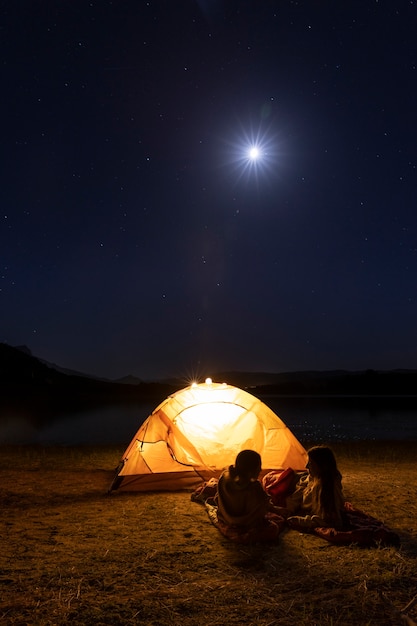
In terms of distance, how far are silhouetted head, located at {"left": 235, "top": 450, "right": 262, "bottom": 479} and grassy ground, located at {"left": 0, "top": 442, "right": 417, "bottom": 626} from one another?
29.9 inches

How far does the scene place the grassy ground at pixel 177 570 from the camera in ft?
12.0

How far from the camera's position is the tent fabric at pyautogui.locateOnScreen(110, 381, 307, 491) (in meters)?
8.25

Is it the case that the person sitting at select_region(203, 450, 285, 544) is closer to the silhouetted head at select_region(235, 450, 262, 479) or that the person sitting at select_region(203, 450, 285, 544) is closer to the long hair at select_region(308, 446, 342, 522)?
the silhouetted head at select_region(235, 450, 262, 479)

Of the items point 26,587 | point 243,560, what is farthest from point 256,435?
point 26,587

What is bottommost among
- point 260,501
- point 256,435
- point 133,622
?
point 133,622

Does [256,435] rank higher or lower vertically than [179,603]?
higher

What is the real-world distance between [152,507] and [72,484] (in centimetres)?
263

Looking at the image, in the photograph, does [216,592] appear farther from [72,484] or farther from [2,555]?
[72,484]

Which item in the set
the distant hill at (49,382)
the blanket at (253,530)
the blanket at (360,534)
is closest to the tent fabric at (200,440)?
the blanket at (253,530)

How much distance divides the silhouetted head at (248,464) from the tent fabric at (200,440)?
2.76 meters

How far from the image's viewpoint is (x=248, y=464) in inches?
224

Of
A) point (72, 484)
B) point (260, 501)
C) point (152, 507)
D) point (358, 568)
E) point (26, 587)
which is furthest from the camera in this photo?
point (72, 484)

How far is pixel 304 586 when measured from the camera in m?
4.15

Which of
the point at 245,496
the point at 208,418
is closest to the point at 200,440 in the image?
the point at 208,418
